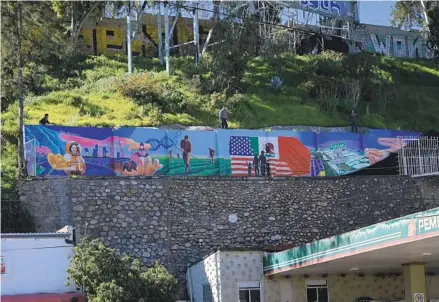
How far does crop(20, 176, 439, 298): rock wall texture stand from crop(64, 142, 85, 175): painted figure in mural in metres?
0.74

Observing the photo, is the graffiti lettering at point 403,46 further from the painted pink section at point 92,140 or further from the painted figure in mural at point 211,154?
the painted pink section at point 92,140

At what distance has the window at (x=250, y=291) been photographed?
24234 mm

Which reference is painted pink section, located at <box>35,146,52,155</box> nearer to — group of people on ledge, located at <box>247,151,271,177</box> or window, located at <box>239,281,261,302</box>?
group of people on ledge, located at <box>247,151,271,177</box>

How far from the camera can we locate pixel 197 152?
29.9 meters

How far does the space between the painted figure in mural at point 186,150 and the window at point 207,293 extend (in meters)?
5.88

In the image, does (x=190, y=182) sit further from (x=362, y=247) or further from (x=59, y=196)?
(x=362, y=247)

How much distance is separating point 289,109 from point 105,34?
18.0m

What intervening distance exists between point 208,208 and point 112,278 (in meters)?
7.19

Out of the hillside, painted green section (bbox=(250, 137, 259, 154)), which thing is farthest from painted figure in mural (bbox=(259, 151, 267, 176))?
the hillside

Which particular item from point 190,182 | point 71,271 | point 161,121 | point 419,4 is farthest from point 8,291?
point 419,4

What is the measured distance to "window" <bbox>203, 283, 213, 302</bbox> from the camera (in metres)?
24.7

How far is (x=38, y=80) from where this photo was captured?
41438mm

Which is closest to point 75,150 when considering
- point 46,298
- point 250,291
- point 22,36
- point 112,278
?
point 22,36

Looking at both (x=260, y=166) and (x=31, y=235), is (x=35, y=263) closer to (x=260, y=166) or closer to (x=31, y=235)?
(x=31, y=235)
